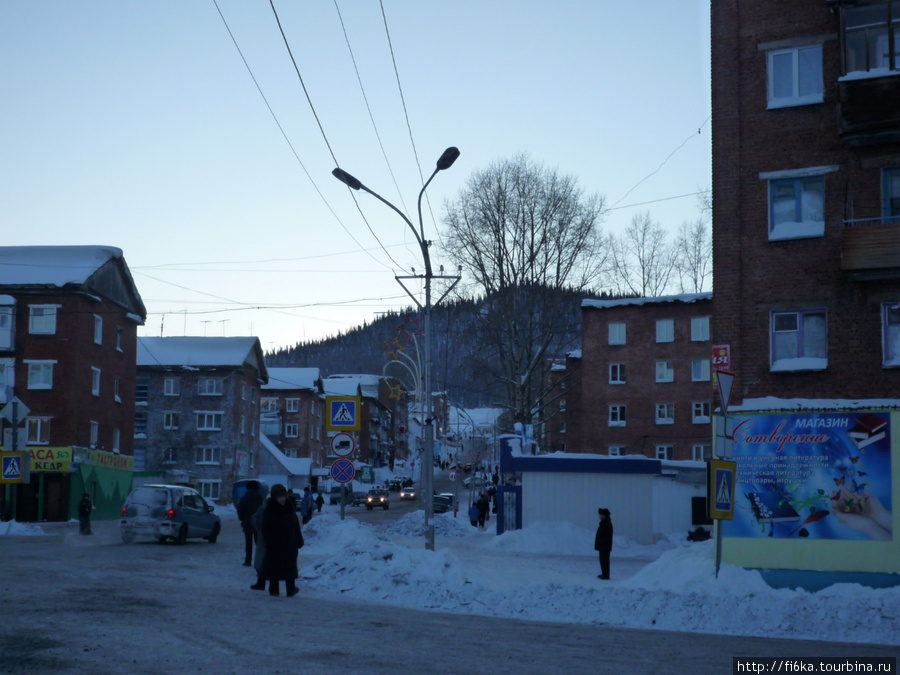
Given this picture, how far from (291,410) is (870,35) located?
85.8 meters

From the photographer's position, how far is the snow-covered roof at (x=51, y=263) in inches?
2078

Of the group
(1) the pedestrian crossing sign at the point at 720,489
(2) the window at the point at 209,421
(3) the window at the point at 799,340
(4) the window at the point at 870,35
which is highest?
(4) the window at the point at 870,35

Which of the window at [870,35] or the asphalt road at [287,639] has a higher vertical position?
the window at [870,35]

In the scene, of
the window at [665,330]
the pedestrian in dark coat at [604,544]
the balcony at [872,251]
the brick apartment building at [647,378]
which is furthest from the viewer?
the window at [665,330]

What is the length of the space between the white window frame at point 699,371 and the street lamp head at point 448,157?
34.4 m

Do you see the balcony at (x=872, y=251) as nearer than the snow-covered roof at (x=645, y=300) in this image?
Yes

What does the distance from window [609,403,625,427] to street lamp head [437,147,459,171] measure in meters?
35.3

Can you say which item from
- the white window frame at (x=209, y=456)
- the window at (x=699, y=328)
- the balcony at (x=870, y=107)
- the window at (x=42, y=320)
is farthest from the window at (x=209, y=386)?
the balcony at (x=870, y=107)

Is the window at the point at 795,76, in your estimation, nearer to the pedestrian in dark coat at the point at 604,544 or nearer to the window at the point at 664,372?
the pedestrian in dark coat at the point at 604,544

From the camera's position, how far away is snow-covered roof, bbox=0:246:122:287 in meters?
52.8

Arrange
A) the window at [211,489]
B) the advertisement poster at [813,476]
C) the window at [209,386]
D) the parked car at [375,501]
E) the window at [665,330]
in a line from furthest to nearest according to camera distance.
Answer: the parked car at [375,501]
the window at [209,386]
the window at [211,489]
the window at [665,330]
the advertisement poster at [813,476]

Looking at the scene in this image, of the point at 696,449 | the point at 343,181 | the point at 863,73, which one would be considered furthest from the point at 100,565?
the point at 696,449

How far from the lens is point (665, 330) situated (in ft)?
185

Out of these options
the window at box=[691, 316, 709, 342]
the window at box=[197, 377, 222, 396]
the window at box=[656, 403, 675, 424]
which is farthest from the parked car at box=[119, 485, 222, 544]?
the window at box=[197, 377, 222, 396]
